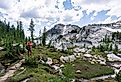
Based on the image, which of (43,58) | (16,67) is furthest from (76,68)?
(16,67)

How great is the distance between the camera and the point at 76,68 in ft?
207

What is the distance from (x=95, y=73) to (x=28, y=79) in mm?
26839

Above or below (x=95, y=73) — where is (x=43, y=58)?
above

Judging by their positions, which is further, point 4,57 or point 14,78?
point 4,57

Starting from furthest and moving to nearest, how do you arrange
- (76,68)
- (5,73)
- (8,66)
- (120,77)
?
1. (76,68)
2. (8,66)
3. (5,73)
4. (120,77)

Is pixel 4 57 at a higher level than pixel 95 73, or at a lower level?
higher

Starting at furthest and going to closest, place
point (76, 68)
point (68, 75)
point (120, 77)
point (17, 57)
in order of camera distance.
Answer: point (76, 68)
point (17, 57)
point (120, 77)
point (68, 75)

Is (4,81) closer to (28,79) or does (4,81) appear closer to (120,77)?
(28,79)

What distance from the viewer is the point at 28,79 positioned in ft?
124

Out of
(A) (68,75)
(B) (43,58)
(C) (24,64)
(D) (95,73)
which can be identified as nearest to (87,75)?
(D) (95,73)

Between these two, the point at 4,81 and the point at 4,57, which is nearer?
the point at 4,81

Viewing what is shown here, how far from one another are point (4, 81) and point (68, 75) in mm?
12323

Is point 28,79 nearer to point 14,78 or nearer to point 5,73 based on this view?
point 14,78

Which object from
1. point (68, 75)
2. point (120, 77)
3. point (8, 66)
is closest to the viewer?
point (68, 75)
